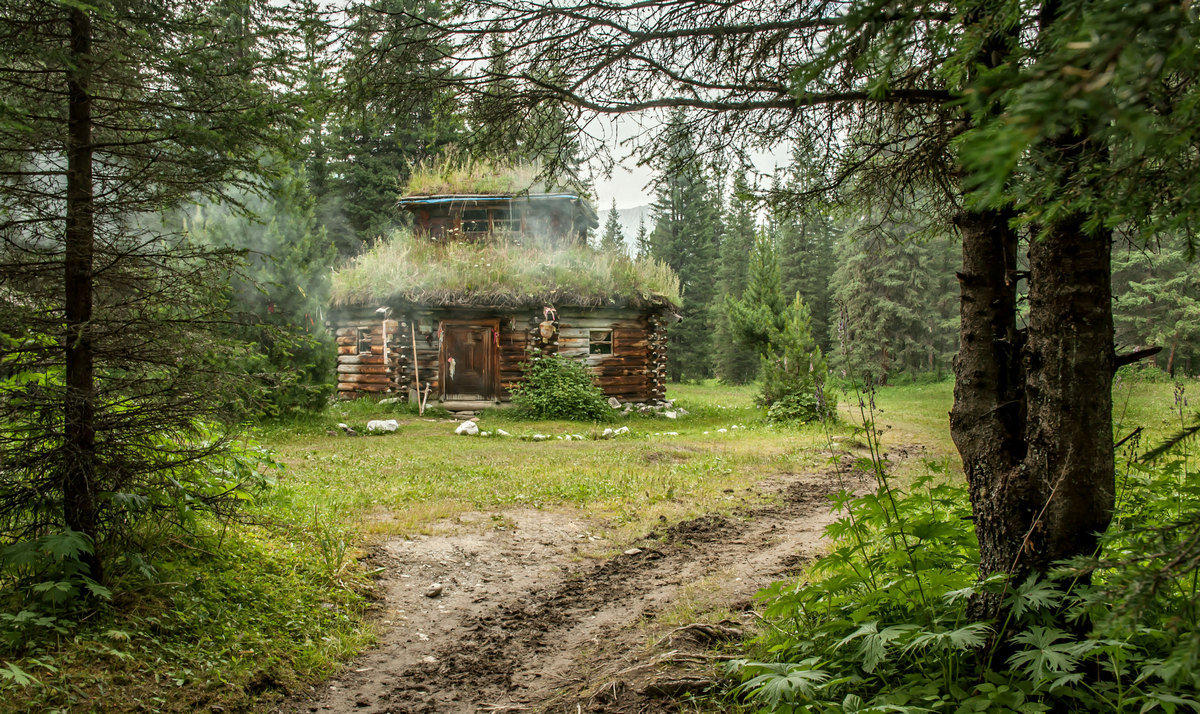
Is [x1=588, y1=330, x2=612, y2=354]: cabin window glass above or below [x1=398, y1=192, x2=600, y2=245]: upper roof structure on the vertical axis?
below

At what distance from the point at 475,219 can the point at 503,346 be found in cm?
637

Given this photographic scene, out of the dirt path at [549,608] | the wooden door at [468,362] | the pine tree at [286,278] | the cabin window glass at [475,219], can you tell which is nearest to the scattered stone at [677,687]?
the dirt path at [549,608]

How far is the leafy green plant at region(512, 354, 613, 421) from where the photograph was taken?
1594 centimetres

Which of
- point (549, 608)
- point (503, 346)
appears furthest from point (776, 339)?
point (549, 608)

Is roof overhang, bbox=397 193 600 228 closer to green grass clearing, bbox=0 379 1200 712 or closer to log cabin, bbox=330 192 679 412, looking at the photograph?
log cabin, bbox=330 192 679 412

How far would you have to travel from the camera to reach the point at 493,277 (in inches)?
669

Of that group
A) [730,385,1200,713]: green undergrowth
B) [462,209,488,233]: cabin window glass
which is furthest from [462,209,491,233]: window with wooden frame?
[730,385,1200,713]: green undergrowth

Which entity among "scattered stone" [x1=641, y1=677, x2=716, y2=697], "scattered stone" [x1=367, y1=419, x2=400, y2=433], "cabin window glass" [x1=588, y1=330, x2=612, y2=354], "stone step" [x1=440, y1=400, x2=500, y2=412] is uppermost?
"cabin window glass" [x1=588, y1=330, x2=612, y2=354]

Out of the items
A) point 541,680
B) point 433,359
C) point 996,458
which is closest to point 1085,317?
point 996,458

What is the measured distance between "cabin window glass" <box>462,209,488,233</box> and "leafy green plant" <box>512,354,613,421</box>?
710 centimetres

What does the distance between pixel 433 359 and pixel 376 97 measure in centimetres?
1381

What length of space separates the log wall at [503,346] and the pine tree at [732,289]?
58.0 ft

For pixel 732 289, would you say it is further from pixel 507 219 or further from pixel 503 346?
pixel 503 346

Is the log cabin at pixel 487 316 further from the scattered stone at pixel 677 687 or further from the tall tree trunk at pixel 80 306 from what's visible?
the scattered stone at pixel 677 687
